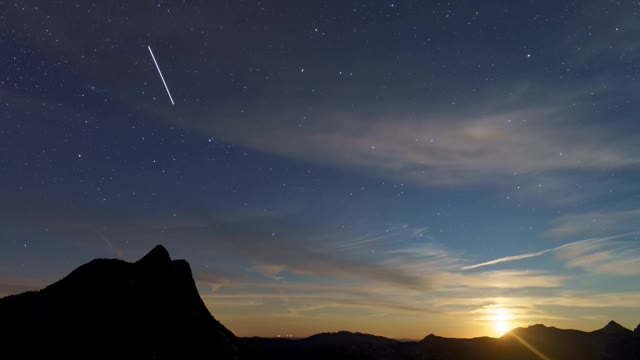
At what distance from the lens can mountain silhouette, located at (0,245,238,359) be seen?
74000 millimetres

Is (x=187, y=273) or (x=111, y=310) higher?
(x=187, y=273)

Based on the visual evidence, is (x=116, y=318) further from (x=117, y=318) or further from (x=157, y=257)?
(x=157, y=257)

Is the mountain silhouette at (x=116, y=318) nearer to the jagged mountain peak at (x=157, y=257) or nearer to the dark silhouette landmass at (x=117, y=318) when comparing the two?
the dark silhouette landmass at (x=117, y=318)

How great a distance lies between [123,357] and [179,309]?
25261 millimetres

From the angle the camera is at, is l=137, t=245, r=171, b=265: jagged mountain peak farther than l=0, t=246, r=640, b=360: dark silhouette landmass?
Yes

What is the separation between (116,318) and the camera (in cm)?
8338

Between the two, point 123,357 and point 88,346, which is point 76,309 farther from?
point 123,357

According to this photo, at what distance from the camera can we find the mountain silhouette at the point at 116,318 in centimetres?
7400

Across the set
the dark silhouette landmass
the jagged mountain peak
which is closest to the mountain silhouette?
the dark silhouette landmass

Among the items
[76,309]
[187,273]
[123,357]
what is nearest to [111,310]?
[76,309]

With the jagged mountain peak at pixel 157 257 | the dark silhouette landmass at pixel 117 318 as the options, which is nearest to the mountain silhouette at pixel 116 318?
the dark silhouette landmass at pixel 117 318

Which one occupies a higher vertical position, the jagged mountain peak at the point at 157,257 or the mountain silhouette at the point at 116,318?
the jagged mountain peak at the point at 157,257

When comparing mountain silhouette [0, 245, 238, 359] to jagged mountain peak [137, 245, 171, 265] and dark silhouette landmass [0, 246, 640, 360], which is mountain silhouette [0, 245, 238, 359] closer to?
dark silhouette landmass [0, 246, 640, 360]

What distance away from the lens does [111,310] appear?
84.6 metres
